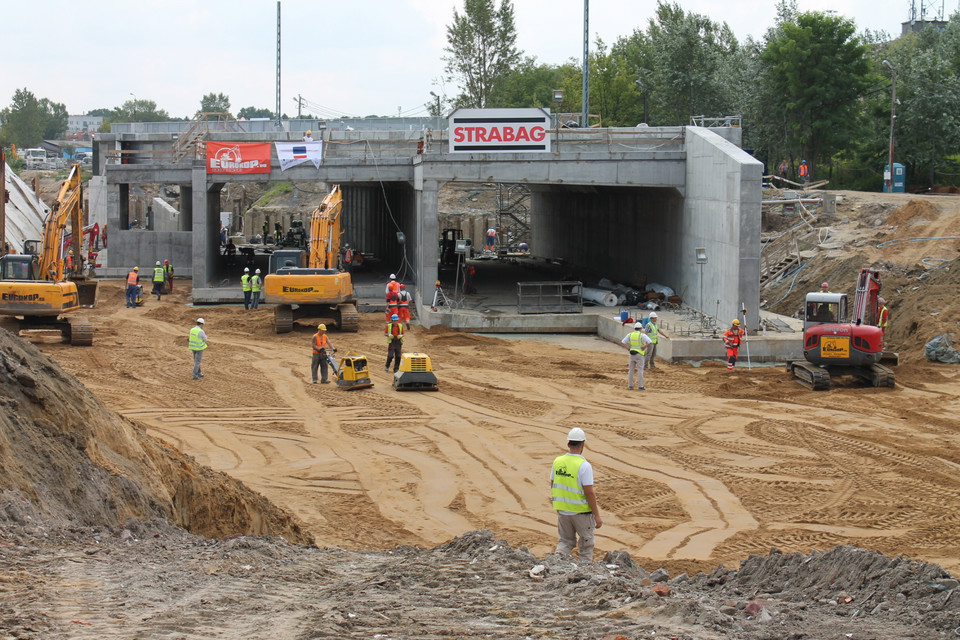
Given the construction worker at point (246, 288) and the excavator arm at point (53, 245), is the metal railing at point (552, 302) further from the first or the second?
the excavator arm at point (53, 245)

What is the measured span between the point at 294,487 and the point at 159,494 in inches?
147

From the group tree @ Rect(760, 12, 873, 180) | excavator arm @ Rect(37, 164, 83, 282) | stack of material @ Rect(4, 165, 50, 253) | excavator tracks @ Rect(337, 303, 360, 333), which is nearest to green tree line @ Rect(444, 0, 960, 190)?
tree @ Rect(760, 12, 873, 180)

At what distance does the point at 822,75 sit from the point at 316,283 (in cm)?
2913

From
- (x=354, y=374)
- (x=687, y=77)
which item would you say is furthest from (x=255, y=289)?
(x=687, y=77)

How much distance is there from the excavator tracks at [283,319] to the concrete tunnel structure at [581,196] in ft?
14.3

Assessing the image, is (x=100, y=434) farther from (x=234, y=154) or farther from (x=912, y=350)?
(x=234, y=154)

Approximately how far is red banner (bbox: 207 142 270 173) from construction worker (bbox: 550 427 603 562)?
28.5 metres

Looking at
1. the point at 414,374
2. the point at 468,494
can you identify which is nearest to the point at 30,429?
the point at 468,494

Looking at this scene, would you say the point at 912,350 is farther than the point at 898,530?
Yes

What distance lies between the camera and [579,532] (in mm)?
9922

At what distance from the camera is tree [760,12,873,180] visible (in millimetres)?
48000

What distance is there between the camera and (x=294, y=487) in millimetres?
14656

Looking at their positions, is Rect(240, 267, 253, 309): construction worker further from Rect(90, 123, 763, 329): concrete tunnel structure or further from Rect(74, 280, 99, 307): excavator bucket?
Rect(74, 280, 99, 307): excavator bucket

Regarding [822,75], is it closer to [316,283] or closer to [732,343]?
[732,343]
